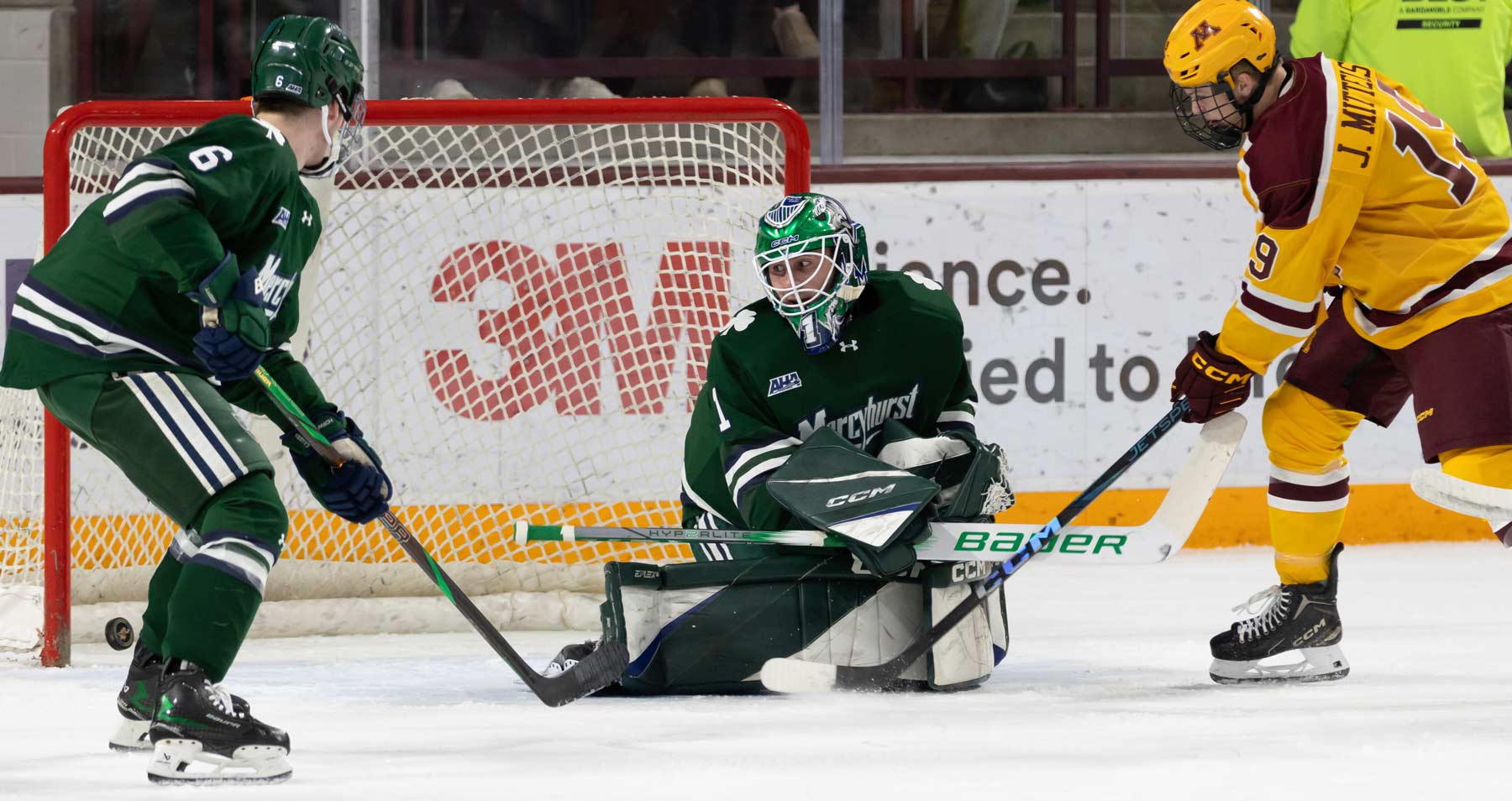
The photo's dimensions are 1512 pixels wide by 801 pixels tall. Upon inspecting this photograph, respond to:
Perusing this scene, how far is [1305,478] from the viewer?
3129 mm

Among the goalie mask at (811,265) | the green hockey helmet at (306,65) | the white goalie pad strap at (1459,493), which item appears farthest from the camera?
the goalie mask at (811,265)

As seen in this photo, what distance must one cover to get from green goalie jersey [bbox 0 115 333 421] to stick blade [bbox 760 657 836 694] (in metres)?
0.80

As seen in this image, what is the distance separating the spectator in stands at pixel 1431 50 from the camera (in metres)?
4.94

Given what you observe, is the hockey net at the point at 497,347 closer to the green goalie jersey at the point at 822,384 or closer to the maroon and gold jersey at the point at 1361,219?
the green goalie jersey at the point at 822,384

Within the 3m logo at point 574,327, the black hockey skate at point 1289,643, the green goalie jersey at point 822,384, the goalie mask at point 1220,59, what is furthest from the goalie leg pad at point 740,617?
the 3m logo at point 574,327

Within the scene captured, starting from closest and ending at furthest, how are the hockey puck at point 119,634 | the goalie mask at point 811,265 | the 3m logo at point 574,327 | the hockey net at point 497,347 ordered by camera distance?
the goalie mask at point 811,265 → the hockey puck at point 119,634 → the hockey net at point 497,347 → the 3m logo at point 574,327

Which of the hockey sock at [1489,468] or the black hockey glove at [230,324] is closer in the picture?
the black hockey glove at [230,324]

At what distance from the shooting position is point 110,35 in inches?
208

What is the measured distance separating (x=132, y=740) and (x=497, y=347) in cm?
164

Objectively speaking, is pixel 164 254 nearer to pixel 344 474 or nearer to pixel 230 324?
pixel 230 324

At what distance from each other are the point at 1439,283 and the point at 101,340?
1951mm

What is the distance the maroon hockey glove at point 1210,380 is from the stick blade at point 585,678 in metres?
0.96

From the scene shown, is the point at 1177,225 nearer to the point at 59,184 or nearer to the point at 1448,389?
the point at 1448,389

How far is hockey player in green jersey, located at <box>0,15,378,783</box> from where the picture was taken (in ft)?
7.81
